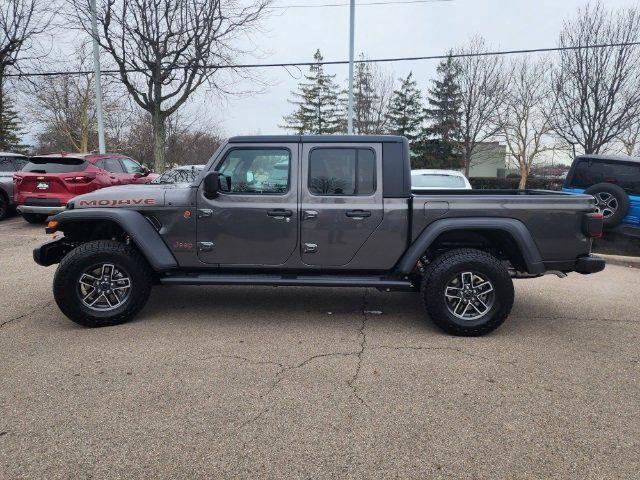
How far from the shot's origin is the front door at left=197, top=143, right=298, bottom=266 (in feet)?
14.5

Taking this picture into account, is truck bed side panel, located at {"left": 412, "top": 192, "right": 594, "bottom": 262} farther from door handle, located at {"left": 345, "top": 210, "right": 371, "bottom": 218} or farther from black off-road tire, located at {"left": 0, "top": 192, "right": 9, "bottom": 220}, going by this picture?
black off-road tire, located at {"left": 0, "top": 192, "right": 9, "bottom": 220}

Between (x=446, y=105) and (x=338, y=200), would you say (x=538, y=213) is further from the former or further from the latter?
(x=446, y=105)

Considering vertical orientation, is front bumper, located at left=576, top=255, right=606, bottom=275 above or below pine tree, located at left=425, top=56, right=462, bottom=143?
below

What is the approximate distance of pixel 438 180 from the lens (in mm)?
9234

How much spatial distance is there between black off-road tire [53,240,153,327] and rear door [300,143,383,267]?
1613 mm

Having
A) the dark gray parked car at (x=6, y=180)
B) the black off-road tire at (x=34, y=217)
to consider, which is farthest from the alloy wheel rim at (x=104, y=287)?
the dark gray parked car at (x=6, y=180)

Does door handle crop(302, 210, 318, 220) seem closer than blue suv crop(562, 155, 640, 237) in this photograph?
Yes

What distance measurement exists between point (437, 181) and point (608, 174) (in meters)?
3.11

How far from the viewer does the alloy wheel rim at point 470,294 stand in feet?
14.0

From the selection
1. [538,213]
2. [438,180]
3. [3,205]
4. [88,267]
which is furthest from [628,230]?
[3,205]

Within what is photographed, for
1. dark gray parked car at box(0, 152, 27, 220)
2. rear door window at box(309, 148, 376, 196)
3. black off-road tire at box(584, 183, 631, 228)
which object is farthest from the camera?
dark gray parked car at box(0, 152, 27, 220)

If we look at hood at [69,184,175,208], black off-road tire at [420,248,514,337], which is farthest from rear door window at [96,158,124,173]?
black off-road tire at [420,248,514,337]

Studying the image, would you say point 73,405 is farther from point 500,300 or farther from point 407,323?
point 500,300

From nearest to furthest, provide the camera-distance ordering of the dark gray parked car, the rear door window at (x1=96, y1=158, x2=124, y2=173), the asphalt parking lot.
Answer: the asphalt parking lot, the rear door window at (x1=96, y1=158, x2=124, y2=173), the dark gray parked car
